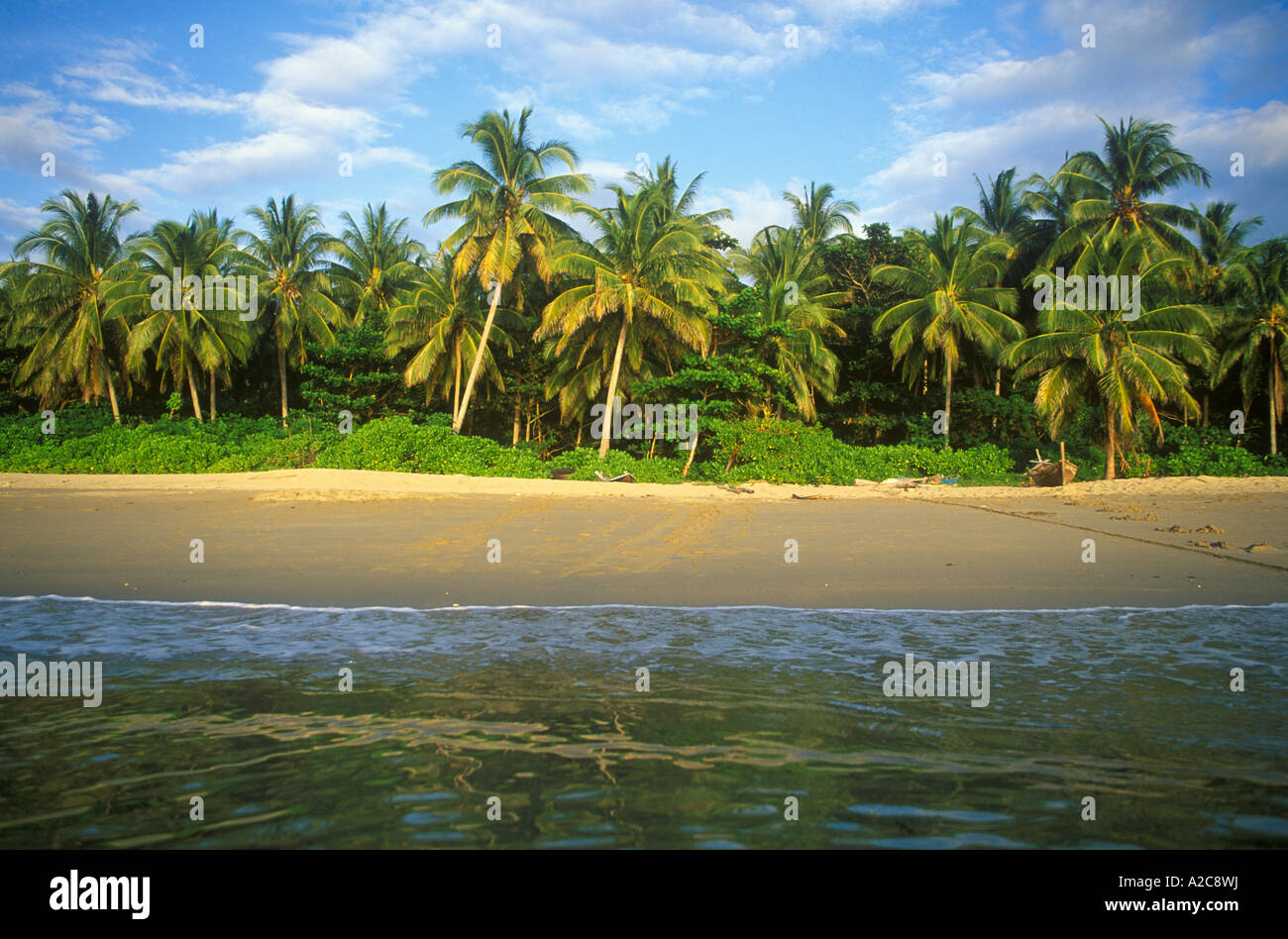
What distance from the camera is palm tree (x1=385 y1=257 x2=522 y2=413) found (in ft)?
94.3

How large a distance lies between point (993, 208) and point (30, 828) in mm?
38816

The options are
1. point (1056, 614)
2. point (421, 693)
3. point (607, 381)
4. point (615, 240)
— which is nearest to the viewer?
point (421, 693)

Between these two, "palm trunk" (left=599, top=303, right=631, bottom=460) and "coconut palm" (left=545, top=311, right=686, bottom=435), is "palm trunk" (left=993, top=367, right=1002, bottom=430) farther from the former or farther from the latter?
"palm trunk" (left=599, top=303, right=631, bottom=460)

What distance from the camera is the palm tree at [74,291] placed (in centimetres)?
3058

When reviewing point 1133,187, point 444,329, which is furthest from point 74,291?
point 1133,187

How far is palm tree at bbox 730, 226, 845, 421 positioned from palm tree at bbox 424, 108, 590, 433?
24.8ft

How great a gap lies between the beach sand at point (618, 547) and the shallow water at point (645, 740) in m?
1.55

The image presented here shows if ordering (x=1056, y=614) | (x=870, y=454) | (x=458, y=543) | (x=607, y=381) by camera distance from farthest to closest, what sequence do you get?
(x=607, y=381) < (x=870, y=454) < (x=458, y=543) < (x=1056, y=614)

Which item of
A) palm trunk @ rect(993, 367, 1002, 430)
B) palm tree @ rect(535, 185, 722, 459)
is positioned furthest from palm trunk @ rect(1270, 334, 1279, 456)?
palm tree @ rect(535, 185, 722, 459)

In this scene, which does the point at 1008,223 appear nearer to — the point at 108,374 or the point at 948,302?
the point at 948,302

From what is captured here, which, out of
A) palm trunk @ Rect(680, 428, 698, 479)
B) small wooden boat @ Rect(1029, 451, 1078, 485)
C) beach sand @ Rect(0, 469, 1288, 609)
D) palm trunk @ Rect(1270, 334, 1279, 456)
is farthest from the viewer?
palm trunk @ Rect(1270, 334, 1279, 456)
